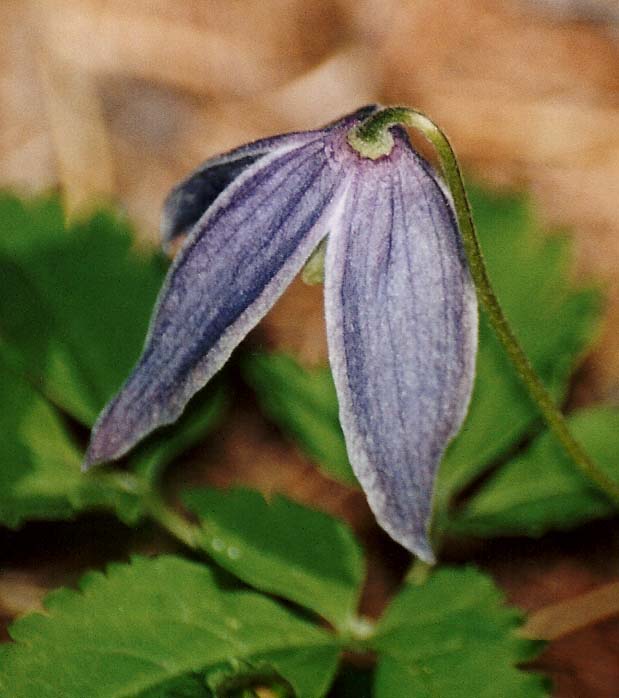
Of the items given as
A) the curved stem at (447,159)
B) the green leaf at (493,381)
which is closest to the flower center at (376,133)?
the curved stem at (447,159)

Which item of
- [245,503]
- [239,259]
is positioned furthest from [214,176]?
[245,503]

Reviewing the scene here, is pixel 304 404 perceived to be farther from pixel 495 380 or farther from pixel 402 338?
pixel 402 338

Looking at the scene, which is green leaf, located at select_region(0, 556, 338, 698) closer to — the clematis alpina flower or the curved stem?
the clematis alpina flower

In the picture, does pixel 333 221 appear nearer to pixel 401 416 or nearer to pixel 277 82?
pixel 401 416

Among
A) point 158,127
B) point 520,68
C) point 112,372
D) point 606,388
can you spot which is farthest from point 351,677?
point 520,68

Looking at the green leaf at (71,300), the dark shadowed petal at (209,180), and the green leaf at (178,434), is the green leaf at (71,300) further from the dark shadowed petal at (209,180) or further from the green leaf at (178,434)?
the dark shadowed petal at (209,180)
